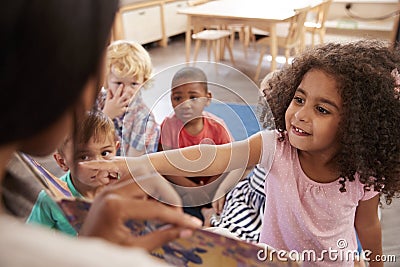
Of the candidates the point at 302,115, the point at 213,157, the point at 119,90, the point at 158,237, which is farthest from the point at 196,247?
the point at 119,90

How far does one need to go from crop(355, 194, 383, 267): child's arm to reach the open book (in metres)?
0.60

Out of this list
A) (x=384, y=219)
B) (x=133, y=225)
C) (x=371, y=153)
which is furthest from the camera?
(x=384, y=219)

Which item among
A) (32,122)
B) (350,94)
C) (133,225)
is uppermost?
(32,122)

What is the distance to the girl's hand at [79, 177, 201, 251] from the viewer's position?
34 cm

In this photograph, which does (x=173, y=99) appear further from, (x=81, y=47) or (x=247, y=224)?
(x=247, y=224)

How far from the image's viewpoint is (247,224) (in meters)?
1.31

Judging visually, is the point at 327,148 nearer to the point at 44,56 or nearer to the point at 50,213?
the point at 50,213

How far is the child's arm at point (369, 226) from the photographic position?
946 mm

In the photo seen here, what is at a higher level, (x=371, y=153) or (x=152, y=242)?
(x=152, y=242)

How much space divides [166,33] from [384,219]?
371cm

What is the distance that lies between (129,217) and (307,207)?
0.60 metres

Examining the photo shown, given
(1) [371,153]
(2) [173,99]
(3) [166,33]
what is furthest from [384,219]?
(3) [166,33]

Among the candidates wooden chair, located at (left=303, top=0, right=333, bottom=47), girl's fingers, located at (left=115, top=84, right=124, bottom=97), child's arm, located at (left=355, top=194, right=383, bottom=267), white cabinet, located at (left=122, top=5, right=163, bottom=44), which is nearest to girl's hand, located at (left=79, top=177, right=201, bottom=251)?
child's arm, located at (left=355, top=194, right=383, bottom=267)

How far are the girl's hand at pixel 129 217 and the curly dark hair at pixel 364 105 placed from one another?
0.55 m
